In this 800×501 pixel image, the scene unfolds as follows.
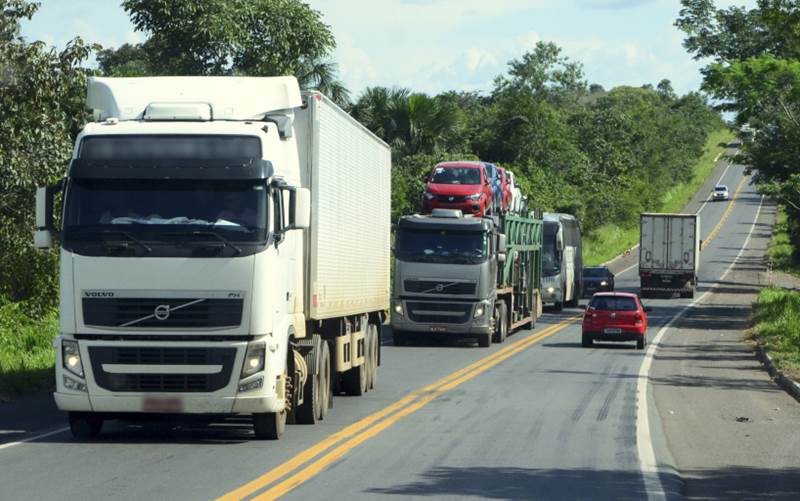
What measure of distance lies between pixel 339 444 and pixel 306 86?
30344 mm

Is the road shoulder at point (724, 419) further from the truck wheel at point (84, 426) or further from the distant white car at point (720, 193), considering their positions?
the distant white car at point (720, 193)

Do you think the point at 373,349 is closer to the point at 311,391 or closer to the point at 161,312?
the point at 311,391

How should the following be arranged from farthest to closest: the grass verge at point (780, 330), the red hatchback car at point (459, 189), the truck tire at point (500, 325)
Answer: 1. the truck tire at point (500, 325)
2. the red hatchback car at point (459, 189)
3. the grass verge at point (780, 330)

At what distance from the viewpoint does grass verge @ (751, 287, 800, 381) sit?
1142 inches

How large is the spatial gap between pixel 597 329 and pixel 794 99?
1027 centimetres

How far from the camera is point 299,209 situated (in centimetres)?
1426

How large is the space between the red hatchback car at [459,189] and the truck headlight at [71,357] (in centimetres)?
2263

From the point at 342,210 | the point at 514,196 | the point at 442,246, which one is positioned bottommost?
the point at 442,246

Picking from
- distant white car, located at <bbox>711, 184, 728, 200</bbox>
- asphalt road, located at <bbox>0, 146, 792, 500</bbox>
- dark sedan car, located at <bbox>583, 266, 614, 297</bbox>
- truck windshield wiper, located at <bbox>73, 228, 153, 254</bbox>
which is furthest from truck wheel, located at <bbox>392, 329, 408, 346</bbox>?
distant white car, located at <bbox>711, 184, 728, 200</bbox>

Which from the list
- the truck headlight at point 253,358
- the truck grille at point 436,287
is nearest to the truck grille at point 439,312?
the truck grille at point 436,287

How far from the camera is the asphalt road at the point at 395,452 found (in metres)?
11.6

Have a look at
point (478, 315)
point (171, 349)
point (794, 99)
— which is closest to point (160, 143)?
point (171, 349)

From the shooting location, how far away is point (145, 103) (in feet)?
50.2

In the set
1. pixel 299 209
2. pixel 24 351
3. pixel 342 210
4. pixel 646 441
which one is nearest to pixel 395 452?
pixel 299 209
